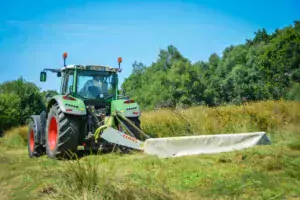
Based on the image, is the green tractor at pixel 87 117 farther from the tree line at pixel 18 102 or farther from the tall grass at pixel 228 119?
the tree line at pixel 18 102

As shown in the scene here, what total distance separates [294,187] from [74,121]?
5242 millimetres

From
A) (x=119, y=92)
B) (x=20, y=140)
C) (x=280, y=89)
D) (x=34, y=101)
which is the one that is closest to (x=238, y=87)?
(x=280, y=89)

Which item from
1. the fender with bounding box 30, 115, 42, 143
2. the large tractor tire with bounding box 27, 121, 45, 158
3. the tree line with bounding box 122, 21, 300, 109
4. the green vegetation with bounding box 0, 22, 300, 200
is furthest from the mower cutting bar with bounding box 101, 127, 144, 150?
the tree line with bounding box 122, 21, 300, 109

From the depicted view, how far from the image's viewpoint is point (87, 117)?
8117 mm

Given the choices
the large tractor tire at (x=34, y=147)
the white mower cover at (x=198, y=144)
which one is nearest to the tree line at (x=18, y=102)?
the large tractor tire at (x=34, y=147)

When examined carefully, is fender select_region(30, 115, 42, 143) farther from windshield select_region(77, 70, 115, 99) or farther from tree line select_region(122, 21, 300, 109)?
tree line select_region(122, 21, 300, 109)

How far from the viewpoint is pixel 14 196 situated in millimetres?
4328

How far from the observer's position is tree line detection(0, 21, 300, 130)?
3388cm

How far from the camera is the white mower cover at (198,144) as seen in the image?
6367 mm

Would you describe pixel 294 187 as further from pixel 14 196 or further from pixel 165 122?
pixel 165 122

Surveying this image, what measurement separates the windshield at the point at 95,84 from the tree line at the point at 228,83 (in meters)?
6.42

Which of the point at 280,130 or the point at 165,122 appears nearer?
the point at 280,130

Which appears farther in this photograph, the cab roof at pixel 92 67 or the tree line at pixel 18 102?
the tree line at pixel 18 102

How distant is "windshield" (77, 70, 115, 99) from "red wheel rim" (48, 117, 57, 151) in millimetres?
938
